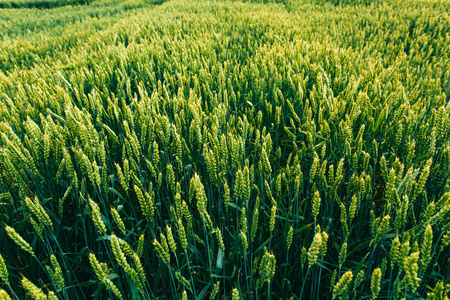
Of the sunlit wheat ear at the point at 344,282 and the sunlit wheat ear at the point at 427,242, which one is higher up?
the sunlit wheat ear at the point at 427,242

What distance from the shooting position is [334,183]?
3.36 feet

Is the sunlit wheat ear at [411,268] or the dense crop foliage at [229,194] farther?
the dense crop foliage at [229,194]

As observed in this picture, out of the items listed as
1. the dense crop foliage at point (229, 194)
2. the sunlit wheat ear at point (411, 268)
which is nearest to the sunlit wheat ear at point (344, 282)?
the dense crop foliage at point (229, 194)

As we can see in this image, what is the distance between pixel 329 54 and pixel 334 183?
1.99 metres

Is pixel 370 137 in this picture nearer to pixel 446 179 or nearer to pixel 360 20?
pixel 446 179

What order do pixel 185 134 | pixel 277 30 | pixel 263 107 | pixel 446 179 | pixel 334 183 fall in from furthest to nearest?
1. pixel 277 30
2. pixel 263 107
3. pixel 185 134
4. pixel 446 179
5. pixel 334 183

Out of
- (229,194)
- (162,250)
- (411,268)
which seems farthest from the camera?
(229,194)

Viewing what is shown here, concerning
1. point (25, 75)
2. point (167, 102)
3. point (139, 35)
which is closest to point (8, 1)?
point (139, 35)

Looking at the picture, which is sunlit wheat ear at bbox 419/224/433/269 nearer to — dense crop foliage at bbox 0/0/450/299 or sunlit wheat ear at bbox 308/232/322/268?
dense crop foliage at bbox 0/0/450/299

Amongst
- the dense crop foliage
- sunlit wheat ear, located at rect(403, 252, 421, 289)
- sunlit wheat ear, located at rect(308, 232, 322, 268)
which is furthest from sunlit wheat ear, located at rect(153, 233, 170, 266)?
sunlit wheat ear, located at rect(403, 252, 421, 289)

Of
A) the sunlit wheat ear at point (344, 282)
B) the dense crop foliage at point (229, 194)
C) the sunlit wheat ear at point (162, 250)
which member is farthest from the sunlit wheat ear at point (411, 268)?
the sunlit wheat ear at point (162, 250)

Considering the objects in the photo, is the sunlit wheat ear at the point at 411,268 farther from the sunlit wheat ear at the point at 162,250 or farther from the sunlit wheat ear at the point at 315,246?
the sunlit wheat ear at the point at 162,250

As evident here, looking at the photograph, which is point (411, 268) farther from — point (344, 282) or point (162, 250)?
point (162, 250)

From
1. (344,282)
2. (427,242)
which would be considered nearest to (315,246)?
(344,282)
